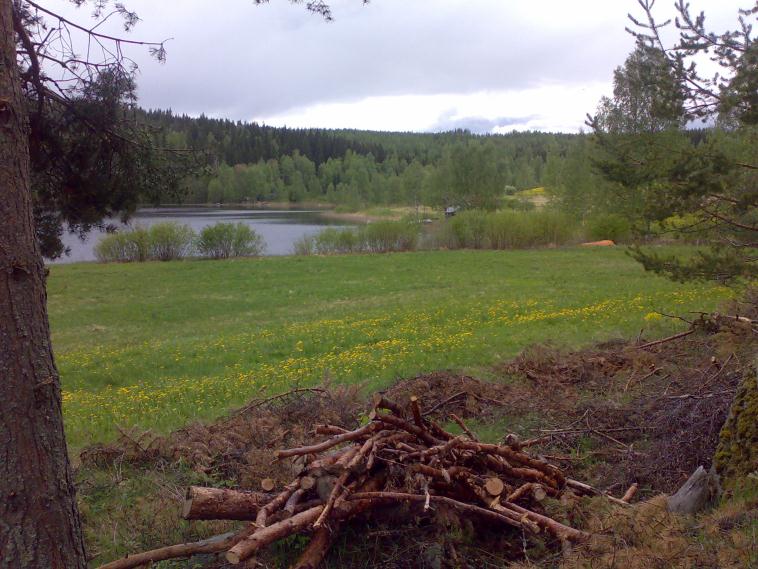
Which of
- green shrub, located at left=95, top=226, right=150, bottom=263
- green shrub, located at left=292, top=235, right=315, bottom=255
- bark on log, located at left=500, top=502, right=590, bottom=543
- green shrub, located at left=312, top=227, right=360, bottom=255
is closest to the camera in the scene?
bark on log, located at left=500, top=502, right=590, bottom=543

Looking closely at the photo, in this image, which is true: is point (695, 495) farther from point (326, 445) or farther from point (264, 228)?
point (264, 228)

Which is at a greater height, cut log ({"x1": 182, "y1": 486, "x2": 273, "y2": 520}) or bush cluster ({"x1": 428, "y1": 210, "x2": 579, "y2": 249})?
cut log ({"x1": 182, "y1": 486, "x2": 273, "y2": 520})

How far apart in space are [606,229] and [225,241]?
26872 millimetres

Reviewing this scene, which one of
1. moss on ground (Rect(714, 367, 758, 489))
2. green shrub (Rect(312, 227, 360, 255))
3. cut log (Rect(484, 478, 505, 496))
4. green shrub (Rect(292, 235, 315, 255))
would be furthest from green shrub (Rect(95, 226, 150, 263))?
moss on ground (Rect(714, 367, 758, 489))

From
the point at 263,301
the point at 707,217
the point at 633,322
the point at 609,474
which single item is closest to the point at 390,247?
the point at 263,301

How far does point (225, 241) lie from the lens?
148ft

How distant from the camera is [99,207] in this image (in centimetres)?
791

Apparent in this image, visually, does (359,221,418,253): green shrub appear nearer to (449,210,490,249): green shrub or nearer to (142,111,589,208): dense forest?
(449,210,490,249): green shrub

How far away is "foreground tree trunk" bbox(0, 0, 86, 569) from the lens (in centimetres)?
317

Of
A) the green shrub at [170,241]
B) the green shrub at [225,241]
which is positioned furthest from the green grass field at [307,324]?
the green shrub at [225,241]

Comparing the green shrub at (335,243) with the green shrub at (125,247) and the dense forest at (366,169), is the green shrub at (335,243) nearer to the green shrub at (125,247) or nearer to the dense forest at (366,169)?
the dense forest at (366,169)

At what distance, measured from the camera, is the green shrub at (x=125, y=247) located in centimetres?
4241

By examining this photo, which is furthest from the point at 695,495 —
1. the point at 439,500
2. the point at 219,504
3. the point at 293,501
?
the point at 219,504

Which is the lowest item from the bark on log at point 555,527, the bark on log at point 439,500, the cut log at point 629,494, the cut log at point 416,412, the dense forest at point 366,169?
the cut log at point 629,494
